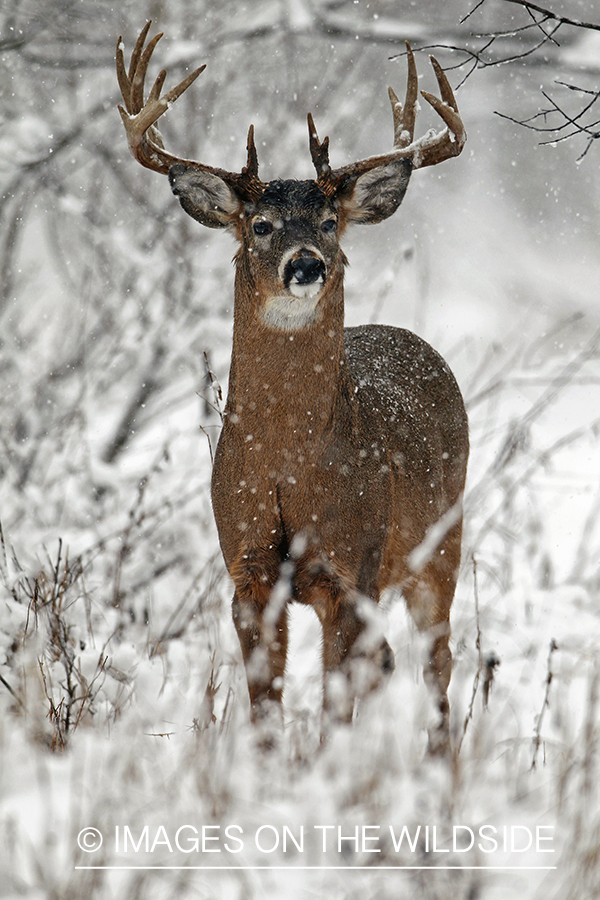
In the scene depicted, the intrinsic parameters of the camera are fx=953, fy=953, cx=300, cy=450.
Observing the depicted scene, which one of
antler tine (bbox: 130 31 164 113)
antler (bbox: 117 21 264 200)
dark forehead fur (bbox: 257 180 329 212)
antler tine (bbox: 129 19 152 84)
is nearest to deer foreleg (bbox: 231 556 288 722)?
dark forehead fur (bbox: 257 180 329 212)

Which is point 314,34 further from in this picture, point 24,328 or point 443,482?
point 443,482

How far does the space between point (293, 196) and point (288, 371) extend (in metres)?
0.71

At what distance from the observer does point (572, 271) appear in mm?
14469

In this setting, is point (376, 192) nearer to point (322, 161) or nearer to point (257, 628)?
point (322, 161)

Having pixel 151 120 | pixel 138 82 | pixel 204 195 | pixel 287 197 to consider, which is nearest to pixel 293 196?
pixel 287 197

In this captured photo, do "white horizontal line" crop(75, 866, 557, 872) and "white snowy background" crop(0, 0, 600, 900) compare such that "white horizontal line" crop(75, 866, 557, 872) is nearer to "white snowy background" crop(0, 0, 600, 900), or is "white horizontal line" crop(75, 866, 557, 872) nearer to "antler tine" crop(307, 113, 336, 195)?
"white snowy background" crop(0, 0, 600, 900)

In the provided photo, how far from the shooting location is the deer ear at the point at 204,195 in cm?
387

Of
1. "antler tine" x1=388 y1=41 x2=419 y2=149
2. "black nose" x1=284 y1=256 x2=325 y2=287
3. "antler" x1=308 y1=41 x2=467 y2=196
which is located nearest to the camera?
"black nose" x1=284 y1=256 x2=325 y2=287

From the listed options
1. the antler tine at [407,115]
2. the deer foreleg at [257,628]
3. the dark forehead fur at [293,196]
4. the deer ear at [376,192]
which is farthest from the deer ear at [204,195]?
the deer foreleg at [257,628]

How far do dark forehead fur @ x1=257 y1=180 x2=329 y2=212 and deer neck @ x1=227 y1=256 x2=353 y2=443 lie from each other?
297 mm

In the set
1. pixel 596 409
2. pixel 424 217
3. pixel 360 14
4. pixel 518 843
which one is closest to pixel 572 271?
pixel 424 217

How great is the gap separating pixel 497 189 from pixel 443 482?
38.3ft

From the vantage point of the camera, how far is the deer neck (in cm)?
373

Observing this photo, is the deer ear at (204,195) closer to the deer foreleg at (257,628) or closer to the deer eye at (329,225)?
the deer eye at (329,225)
